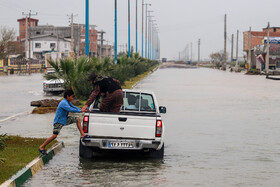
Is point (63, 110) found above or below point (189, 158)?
above

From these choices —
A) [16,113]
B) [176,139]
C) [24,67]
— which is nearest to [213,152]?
[176,139]

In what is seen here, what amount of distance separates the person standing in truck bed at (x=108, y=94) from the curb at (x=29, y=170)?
1204mm

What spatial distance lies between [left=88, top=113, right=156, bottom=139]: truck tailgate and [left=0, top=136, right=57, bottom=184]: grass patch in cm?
127

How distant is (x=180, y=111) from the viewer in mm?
22516

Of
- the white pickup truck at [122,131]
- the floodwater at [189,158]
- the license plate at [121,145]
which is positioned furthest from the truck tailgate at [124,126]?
the floodwater at [189,158]

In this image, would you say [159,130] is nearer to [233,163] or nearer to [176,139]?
[233,163]

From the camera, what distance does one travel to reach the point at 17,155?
10625mm

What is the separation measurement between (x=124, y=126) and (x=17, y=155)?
2.03 m

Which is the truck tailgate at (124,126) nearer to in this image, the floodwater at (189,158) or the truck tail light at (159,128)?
the truck tail light at (159,128)

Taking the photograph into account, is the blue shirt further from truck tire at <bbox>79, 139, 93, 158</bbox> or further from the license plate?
the license plate

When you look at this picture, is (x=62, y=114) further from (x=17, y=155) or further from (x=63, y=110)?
(x=17, y=155)

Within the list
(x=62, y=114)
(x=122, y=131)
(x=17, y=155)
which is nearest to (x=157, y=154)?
(x=122, y=131)

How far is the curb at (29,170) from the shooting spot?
822cm

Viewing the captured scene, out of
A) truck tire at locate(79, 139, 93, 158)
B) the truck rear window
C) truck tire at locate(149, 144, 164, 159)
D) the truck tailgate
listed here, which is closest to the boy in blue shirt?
truck tire at locate(79, 139, 93, 158)
